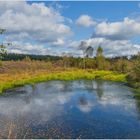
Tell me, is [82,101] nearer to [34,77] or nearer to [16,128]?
[16,128]

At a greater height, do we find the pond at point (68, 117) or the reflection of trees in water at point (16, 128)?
the reflection of trees in water at point (16, 128)

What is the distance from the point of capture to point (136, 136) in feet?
65.3

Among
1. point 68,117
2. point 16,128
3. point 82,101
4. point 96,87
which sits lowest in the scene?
point 96,87

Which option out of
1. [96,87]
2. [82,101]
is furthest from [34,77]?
[82,101]

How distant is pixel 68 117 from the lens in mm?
25484

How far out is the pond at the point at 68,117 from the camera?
20.3 metres

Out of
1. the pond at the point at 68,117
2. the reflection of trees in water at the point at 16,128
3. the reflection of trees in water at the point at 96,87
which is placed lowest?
the reflection of trees in water at the point at 96,87

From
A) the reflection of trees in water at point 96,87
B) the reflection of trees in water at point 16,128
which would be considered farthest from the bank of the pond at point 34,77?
the reflection of trees in water at point 16,128

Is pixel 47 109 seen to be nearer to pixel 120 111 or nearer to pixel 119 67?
pixel 120 111

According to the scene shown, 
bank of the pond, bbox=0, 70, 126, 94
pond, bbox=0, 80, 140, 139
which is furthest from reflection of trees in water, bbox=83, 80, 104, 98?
bank of the pond, bbox=0, 70, 126, 94

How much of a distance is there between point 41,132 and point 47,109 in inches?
350

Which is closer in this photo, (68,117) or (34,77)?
(68,117)

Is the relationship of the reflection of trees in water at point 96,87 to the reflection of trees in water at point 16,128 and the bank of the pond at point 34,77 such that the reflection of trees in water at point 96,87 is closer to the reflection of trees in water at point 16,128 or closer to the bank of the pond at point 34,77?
the bank of the pond at point 34,77

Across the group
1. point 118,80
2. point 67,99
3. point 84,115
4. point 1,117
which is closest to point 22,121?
point 1,117
